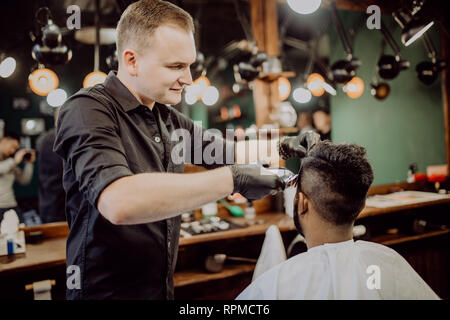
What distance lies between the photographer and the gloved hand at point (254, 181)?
111 cm

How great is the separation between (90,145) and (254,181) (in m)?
0.55

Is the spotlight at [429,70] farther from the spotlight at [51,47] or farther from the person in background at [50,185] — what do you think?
the person in background at [50,185]

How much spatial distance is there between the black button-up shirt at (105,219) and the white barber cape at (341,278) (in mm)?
410

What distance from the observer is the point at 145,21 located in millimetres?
1218

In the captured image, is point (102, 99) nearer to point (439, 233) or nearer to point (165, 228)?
point (165, 228)

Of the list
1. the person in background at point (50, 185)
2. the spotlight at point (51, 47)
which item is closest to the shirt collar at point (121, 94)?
the spotlight at point (51, 47)

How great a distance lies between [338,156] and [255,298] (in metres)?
0.60

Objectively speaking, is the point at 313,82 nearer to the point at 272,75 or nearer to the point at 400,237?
the point at 272,75

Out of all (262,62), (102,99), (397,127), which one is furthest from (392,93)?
(102,99)

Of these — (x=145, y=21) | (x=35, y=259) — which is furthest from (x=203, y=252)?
(x=145, y=21)

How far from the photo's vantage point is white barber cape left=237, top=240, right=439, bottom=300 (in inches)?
44.8

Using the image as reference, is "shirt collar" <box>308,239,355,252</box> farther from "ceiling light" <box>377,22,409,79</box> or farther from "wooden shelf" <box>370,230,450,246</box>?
"ceiling light" <box>377,22,409,79</box>

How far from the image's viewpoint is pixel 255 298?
1.17 m

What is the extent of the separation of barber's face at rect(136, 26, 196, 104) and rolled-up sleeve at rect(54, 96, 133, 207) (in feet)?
0.66
